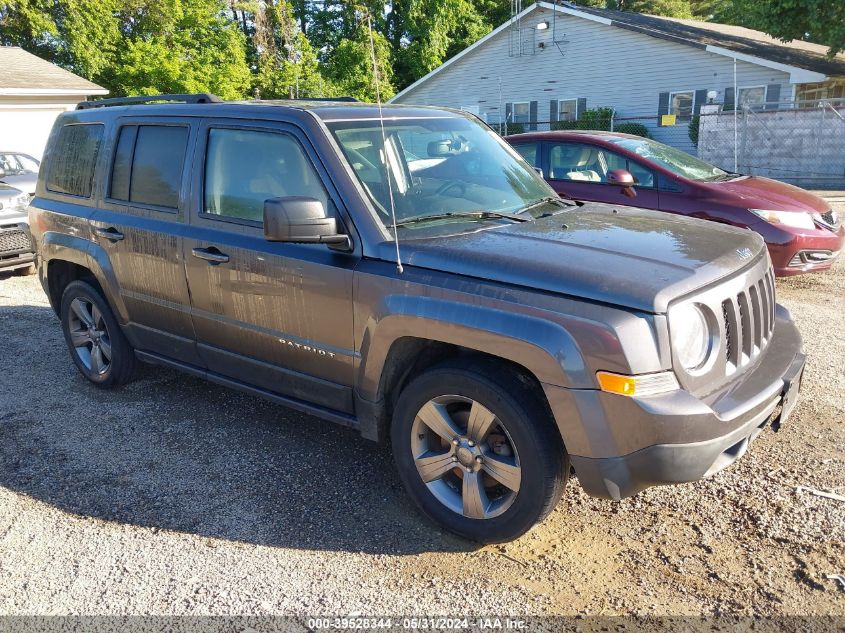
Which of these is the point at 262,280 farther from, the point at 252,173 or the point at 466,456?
the point at 466,456

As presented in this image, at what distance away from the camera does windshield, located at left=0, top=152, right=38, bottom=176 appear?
13.2 m

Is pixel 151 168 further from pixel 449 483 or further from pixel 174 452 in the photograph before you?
pixel 449 483

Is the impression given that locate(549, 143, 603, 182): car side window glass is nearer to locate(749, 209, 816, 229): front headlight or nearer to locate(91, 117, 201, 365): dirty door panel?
locate(749, 209, 816, 229): front headlight

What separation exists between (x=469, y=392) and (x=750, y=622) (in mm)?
1386

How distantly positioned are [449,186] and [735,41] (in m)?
24.4

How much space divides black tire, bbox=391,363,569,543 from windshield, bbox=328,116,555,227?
2.82 feet

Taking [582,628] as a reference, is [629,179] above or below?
above

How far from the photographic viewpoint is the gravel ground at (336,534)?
9.48 feet

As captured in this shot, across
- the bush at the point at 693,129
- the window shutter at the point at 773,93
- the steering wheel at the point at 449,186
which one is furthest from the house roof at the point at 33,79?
the steering wheel at the point at 449,186

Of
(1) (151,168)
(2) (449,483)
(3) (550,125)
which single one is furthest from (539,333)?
(3) (550,125)

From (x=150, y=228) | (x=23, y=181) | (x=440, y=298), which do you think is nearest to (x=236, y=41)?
(x=23, y=181)

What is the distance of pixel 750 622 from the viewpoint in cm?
268

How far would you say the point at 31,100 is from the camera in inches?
864

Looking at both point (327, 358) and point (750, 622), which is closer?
point (750, 622)
